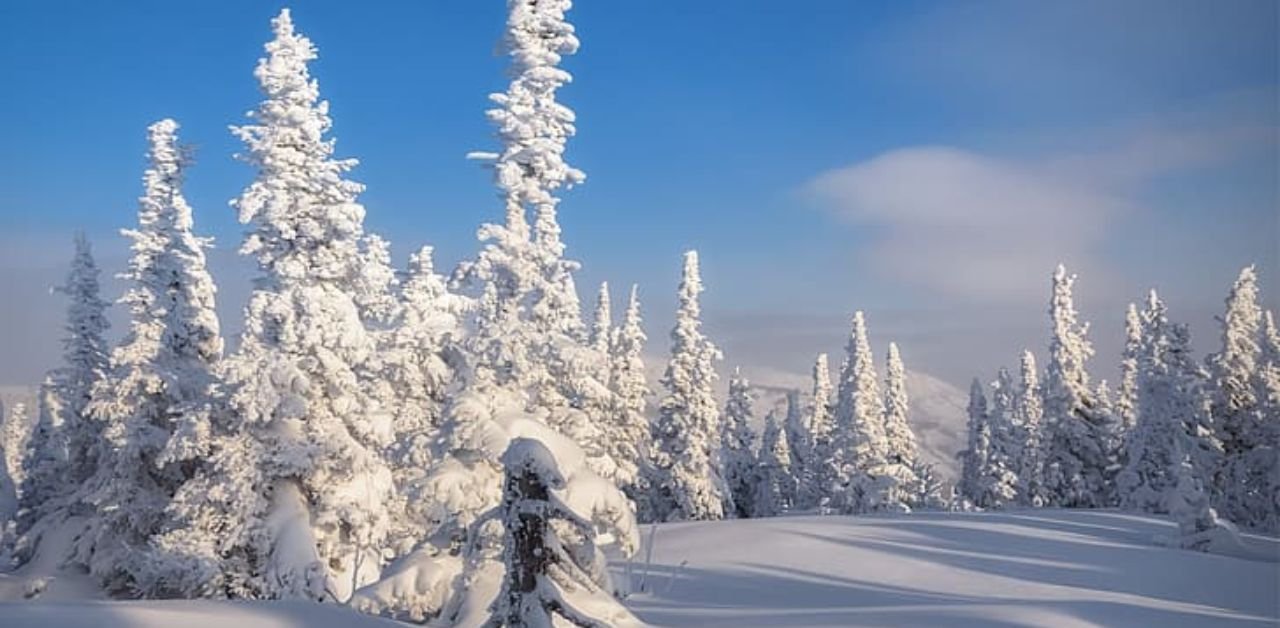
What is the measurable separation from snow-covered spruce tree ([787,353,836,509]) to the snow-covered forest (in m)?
19.4

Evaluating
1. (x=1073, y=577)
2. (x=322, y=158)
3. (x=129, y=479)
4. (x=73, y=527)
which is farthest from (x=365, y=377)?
(x=1073, y=577)

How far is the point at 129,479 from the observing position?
75.7 ft

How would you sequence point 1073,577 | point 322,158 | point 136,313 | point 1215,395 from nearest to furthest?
point 322,158
point 1073,577
point 136,313
point 1215,395

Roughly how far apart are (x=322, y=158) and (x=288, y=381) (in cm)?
510

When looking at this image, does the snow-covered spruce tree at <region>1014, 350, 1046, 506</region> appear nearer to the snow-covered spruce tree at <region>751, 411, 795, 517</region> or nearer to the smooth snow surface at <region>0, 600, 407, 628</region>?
the snow-covered spruce tree at <region>751, 411, 795, 517</region>

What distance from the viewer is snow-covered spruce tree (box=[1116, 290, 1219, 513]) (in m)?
42.7

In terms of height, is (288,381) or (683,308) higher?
(683,308)

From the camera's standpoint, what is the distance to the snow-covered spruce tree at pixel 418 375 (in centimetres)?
→ 1441

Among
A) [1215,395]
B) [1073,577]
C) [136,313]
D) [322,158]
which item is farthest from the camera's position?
[1215,395]

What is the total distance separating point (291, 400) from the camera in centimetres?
1858

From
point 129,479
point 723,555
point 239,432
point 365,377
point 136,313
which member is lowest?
point 723,555

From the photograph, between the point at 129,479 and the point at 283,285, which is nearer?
the point at 283,285

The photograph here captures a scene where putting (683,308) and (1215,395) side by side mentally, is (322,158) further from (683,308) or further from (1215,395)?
(1215,395)

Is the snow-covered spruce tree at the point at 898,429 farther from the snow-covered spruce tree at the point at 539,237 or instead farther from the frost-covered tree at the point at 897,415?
the snow-covered spruce tree at the point at 539,237
